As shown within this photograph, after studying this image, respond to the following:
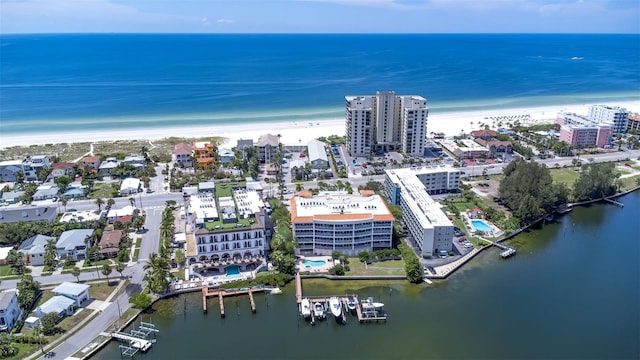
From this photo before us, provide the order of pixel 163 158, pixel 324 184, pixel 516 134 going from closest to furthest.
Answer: pixel 324 184
pixel 163 158
pixel 516 134

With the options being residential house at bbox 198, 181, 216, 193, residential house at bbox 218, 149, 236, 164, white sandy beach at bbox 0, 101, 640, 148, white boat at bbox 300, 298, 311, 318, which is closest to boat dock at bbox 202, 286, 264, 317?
white boat at bbox 300, 298, 311, 318

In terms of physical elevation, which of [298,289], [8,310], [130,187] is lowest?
[298,289]

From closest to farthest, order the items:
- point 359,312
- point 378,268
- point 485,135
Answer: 1. point 359,312
2. point 378,268
3. point 485,135

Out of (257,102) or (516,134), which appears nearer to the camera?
(516,134)

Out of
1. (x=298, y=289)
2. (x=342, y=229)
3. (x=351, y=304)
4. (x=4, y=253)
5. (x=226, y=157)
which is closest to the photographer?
(x=351, y=304)

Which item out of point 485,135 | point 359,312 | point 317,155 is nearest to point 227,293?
point 359,312

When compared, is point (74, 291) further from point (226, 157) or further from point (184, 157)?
point (226, 157)

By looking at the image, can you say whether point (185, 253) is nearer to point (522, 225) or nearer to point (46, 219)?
point (46, 219)

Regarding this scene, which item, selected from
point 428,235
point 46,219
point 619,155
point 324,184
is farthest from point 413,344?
point 619,155
